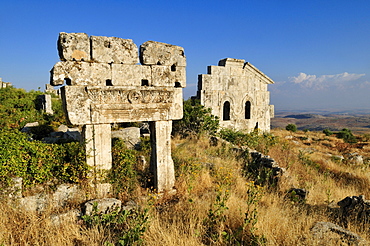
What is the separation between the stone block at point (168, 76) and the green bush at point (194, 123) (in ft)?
21.0

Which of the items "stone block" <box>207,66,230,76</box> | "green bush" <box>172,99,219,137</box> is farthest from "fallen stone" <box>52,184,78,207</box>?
"stone block" <box>207,66,230,76</box>

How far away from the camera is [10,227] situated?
3.81 m

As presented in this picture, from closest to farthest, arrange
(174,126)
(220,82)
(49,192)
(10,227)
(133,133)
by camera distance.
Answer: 1. (10,227)
2. (49,192)
3. (133,133)
4. (174,126)
5. (220,82)

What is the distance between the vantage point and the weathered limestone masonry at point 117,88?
4.81 m

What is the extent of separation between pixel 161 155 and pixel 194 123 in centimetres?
699

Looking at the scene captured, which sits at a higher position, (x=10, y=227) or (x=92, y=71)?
(x=92, y=71)

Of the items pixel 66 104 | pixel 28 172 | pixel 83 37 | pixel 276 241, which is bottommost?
pixel 276 241

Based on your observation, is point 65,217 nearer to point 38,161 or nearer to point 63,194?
point 63,194

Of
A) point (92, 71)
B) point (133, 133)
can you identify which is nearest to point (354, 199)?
point (92, 71)

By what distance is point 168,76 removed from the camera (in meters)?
5.70

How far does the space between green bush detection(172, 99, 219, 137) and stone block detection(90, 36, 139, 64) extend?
714 centimetres

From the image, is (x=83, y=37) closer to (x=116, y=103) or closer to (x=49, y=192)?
(x=116, y=103)

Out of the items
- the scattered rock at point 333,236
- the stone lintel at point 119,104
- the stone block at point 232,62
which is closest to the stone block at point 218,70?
the stone block at point 232,62

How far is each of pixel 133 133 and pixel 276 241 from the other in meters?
6.64
